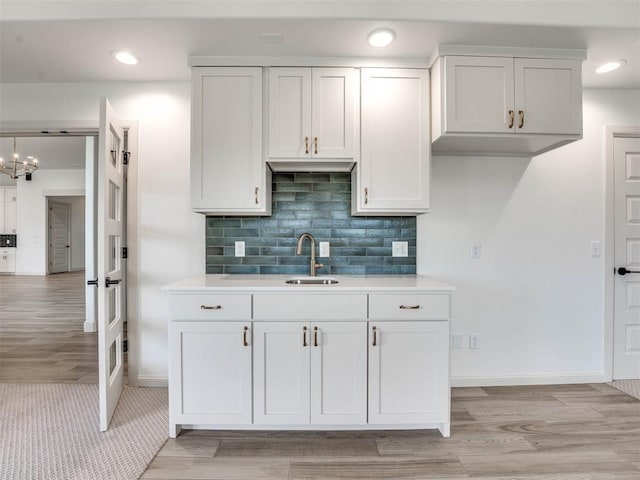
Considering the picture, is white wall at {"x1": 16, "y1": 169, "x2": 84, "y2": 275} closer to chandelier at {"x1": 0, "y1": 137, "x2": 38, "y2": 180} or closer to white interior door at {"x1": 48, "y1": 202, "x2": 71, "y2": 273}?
white interior door at {"x1": 48, "y1": 202, "x2": 71, "y2": 273}

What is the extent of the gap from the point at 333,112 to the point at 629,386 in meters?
3.09

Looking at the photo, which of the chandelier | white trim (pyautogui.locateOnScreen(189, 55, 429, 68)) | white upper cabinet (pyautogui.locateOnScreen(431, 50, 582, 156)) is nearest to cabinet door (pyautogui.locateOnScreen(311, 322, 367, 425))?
white upper cabinet (pyautogui.locateOnScreen(431, 50, 582, 156))

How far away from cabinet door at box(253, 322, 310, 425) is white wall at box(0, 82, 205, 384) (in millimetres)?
1026

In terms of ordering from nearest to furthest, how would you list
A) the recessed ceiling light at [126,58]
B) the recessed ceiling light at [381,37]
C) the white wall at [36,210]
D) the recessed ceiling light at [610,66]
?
the recessed ceiling light at [381,37] → the recessed ceiling light at [126,58] → the recessed ceiling light at [610,66] → the white wall at [36,210]

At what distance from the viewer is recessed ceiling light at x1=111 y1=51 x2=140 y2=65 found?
229 centimetres

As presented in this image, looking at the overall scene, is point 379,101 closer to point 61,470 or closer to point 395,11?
point 395,11

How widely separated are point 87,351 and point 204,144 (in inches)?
108

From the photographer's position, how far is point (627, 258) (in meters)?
2.86

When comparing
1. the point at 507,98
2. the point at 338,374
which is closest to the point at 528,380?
the point at 338,374

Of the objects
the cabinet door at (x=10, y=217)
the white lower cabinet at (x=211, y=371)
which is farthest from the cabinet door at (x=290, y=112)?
the cabinet door at (x=10, y=217)

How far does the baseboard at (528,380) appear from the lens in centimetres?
274

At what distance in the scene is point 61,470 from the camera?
1759 millimetres

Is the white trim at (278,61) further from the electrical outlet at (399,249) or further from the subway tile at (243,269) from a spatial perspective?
the subway tile at (243,269)

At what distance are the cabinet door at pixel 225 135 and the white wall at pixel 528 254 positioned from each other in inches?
55.2
